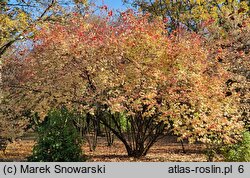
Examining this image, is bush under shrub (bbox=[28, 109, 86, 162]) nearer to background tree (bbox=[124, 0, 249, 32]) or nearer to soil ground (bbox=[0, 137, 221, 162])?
soil ground (bbox=[0, 137, 221, 162])

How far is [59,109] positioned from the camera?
10953mm

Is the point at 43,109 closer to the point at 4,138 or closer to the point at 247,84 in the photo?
the point at 4,138

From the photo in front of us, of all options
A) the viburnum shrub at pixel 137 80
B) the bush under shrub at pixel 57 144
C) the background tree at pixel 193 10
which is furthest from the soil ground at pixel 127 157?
the background tree at pixel 193 10

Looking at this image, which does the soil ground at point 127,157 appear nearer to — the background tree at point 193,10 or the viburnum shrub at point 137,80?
the viburnum shrub at point 137,80

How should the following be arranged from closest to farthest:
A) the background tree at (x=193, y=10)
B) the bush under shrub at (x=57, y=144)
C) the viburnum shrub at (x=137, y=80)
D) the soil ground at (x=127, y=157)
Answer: the bush under shrub at (x=57, y=144)
the viburnum shrub at (x=137, y=80)
the soil ground at (x=127, y=157)
the background tree at (x=193, y=10)

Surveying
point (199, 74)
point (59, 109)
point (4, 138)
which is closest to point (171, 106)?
point (199, 74)

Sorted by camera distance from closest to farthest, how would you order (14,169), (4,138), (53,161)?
(14,169)
(53,161)
(4,138)

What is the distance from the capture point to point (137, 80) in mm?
10359

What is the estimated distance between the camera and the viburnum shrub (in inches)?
396

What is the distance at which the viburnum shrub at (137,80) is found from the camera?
10070 millimetres

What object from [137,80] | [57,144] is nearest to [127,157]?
[137,80]

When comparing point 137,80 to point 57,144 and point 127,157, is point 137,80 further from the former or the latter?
point 127,157

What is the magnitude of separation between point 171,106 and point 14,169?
4.19m

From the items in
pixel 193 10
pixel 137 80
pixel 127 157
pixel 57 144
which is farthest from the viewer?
pixel 193 10
